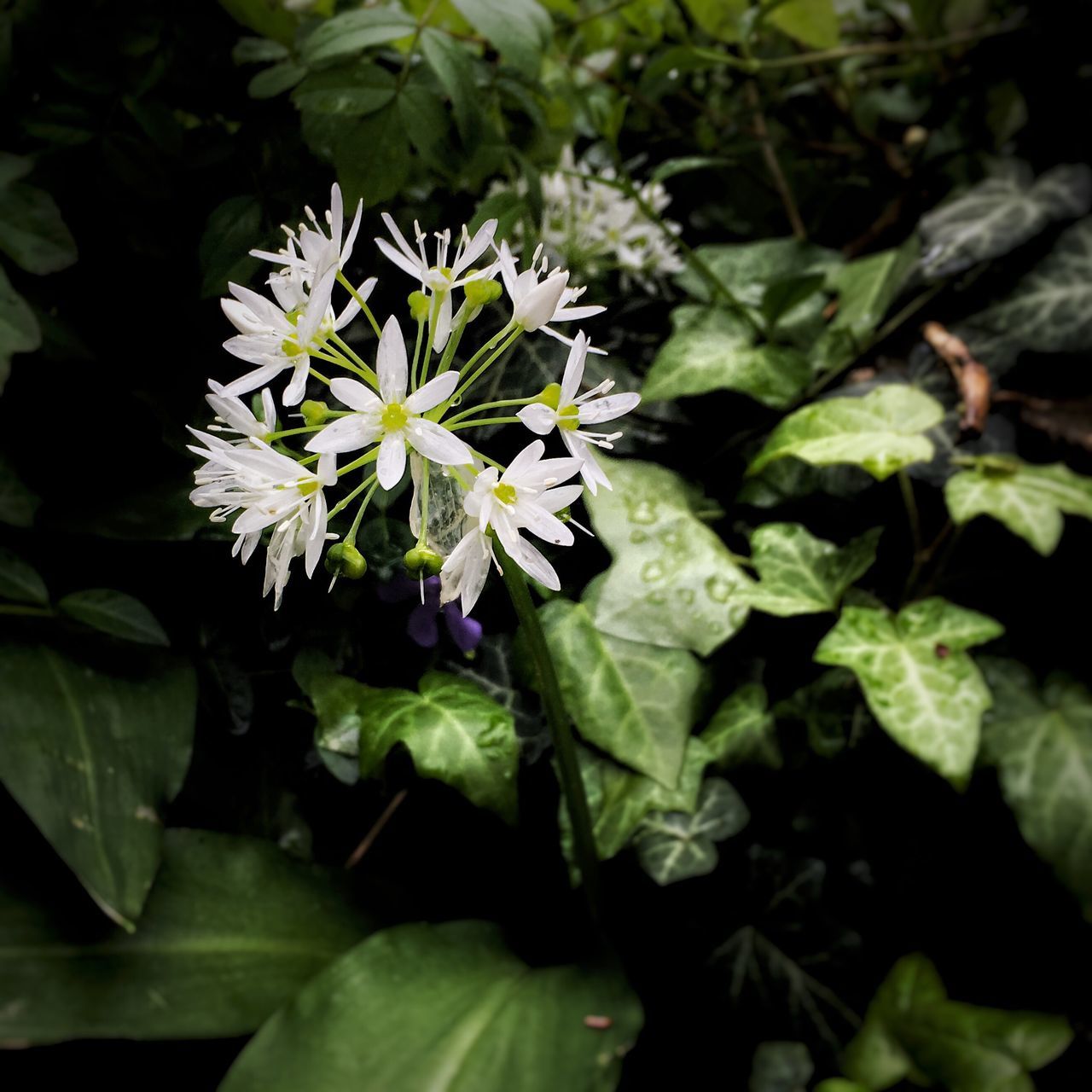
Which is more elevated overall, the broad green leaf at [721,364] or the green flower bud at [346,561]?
the green flower bud at [346,561]

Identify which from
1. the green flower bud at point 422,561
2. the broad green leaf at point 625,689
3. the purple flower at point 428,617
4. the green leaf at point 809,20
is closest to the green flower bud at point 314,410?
the green flower bud at point 422,561

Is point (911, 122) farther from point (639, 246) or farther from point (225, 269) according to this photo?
point (225, 269)

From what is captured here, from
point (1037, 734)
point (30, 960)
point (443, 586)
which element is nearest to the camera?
point (443, 586)

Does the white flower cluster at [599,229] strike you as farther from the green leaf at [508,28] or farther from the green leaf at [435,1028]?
the green leaf at [435,1028]

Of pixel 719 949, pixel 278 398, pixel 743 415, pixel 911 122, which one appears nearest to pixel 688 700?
pixel 719 949

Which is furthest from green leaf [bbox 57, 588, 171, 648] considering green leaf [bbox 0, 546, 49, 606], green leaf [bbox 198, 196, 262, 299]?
green leaf [bbox 198, 196, 262, 299]
